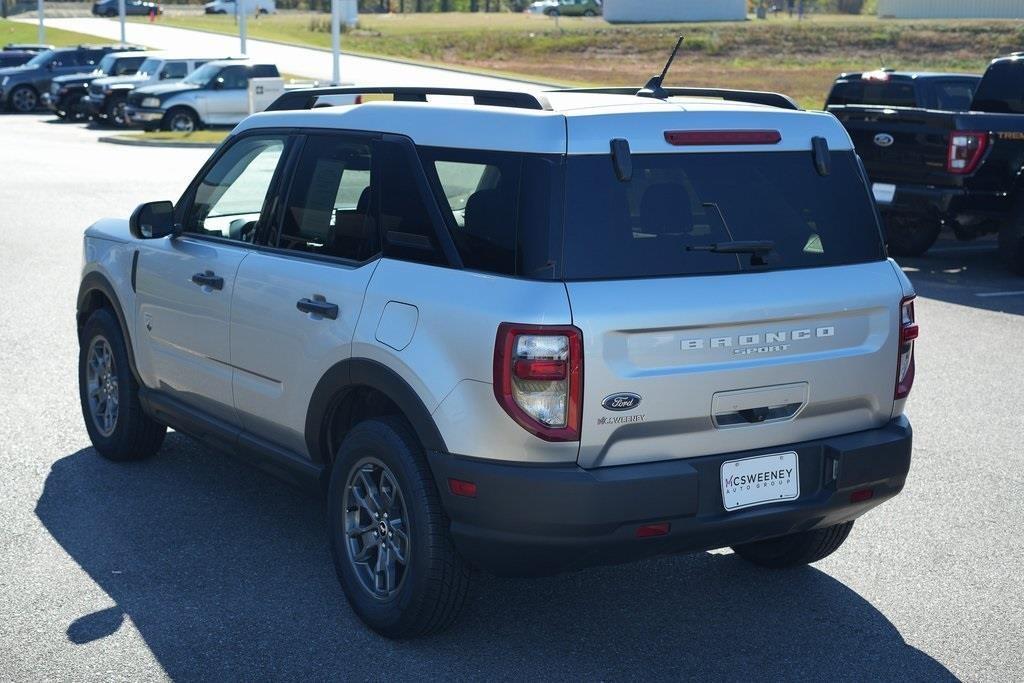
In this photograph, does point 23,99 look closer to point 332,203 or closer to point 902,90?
point 902,90

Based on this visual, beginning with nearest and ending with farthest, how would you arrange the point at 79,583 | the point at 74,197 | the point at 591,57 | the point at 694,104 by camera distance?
the point at 694,104 < the point at 79,583 < the point at 74,197 < the point at 591,57

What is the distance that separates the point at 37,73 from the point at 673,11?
242 feet

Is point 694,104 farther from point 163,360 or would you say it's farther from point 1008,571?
point 163,360

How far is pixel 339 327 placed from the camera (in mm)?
4895

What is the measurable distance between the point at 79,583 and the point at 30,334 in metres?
5.23

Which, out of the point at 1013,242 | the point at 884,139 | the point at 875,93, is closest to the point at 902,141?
the point at 884,139

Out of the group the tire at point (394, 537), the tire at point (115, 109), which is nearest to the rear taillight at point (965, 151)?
the tire at point (394, 537)

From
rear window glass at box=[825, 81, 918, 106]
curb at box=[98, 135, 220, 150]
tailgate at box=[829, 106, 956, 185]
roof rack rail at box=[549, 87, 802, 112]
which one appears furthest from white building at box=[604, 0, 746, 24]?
roof rack rail at box=[549, 87, 802, 112]

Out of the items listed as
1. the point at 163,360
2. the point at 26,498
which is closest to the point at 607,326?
the point at 163,360

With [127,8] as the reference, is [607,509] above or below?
above

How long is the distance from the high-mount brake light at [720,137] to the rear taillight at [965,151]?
9069mm

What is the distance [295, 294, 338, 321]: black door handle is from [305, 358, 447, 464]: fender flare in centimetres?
19

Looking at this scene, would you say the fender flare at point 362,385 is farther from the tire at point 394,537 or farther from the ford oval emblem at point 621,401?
the ford oval emblem at point 621,401

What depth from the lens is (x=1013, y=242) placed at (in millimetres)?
13508
